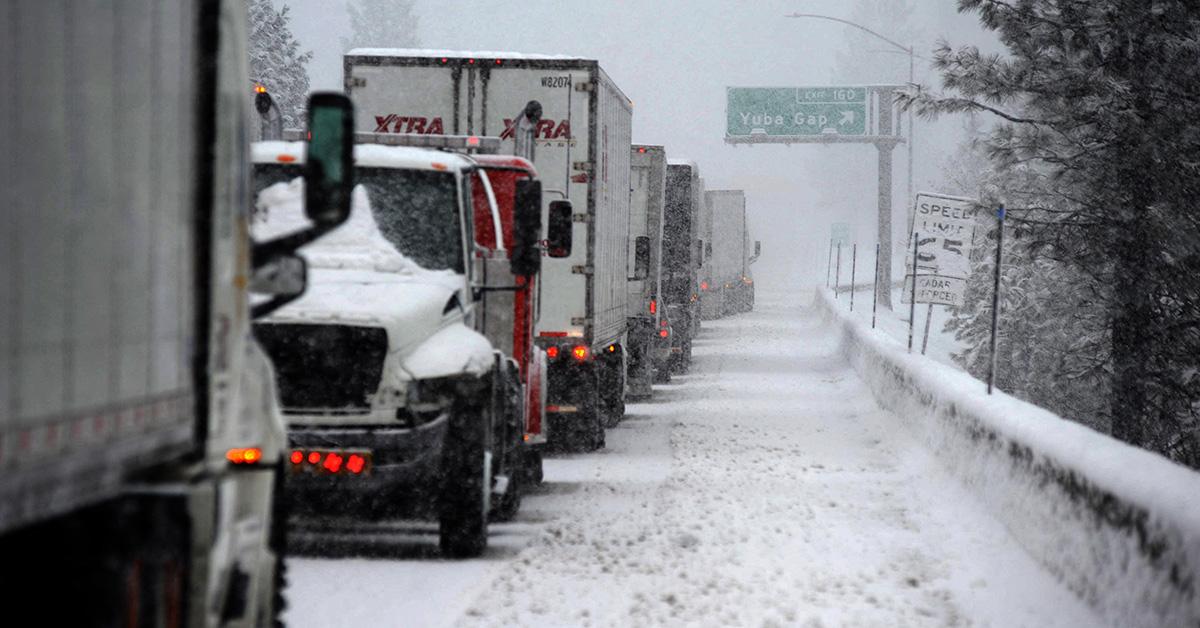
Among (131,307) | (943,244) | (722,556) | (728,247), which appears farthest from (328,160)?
(728,247)

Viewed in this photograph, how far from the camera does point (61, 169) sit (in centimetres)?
325

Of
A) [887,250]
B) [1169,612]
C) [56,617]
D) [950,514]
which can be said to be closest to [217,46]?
[56,617]

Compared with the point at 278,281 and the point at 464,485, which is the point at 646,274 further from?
the point at 278,281

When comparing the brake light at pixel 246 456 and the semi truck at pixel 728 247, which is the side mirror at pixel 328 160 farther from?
the semi truck at pixel 728 247

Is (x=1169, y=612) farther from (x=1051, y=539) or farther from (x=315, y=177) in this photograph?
(x=315, y=177)

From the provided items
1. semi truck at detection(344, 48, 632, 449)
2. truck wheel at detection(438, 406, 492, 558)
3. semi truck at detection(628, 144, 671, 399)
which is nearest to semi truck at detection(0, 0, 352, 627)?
truck wheel at detection(438, 406, 492, 558)

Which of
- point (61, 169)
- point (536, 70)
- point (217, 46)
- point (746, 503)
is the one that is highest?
point (536, 70)

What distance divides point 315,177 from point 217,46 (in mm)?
622

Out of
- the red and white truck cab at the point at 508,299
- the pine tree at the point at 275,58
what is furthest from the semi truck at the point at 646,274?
the pine tree at the point at 275,58

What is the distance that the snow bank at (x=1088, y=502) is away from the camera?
20.3 ft

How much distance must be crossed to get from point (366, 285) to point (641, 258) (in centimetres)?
1069

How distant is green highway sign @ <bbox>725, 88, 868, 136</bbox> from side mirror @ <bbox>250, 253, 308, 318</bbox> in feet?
177

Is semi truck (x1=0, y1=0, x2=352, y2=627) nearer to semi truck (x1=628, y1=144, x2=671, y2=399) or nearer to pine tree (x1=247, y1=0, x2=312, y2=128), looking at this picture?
semi truck (x1=628, y1=144, x2=671, y2=399)

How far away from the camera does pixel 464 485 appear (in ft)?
31.0
